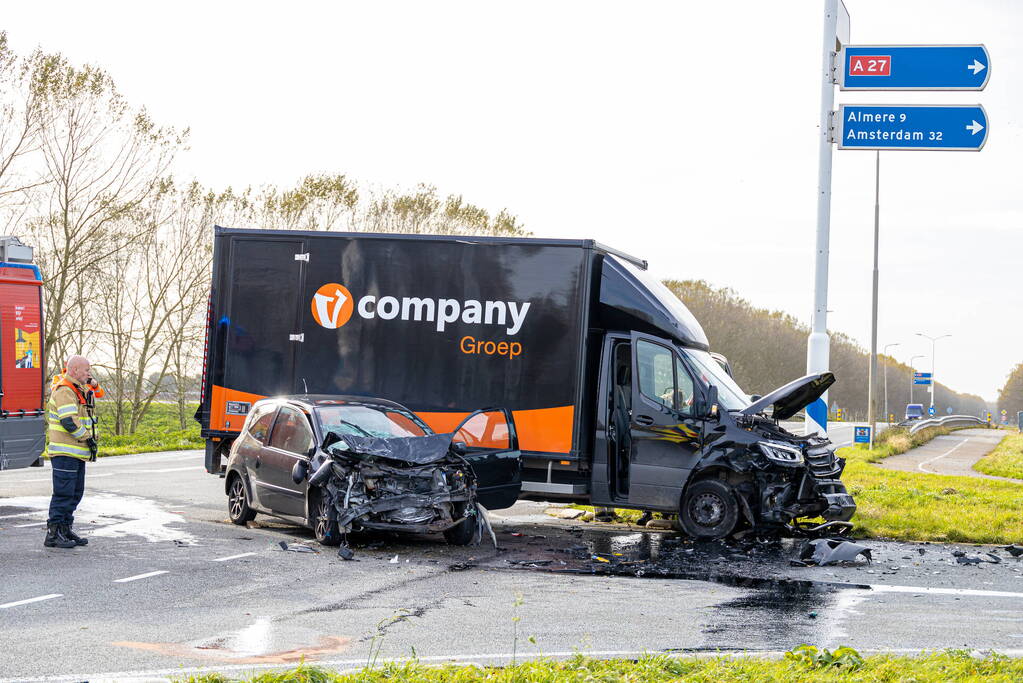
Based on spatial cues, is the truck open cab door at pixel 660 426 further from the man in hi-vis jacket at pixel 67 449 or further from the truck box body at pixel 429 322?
the man in hi-vis jacket at pixel 67 449

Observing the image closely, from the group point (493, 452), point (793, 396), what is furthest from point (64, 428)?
point (793, 396)

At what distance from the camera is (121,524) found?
459 inches

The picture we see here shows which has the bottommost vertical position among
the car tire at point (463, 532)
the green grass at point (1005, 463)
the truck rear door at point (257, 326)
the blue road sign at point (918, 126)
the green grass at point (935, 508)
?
the car tire at point (463, 532)

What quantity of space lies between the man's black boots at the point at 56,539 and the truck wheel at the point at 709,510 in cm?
630

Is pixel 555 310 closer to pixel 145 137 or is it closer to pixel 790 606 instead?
pixel 790 606

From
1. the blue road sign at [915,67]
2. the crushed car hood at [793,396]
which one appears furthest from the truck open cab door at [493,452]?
the blue road sign at [915,67]

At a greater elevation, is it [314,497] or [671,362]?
[671,362]

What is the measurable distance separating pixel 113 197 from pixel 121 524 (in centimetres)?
1866

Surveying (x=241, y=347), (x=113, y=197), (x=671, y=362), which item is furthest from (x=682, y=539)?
(x=113, y=197)

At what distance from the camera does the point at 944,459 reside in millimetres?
28078

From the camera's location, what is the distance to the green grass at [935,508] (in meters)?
12.4

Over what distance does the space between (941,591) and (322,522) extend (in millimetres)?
5742

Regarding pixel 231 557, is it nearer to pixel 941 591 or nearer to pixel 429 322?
pixel 429 322

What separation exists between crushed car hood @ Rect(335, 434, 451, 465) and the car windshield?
39cm
